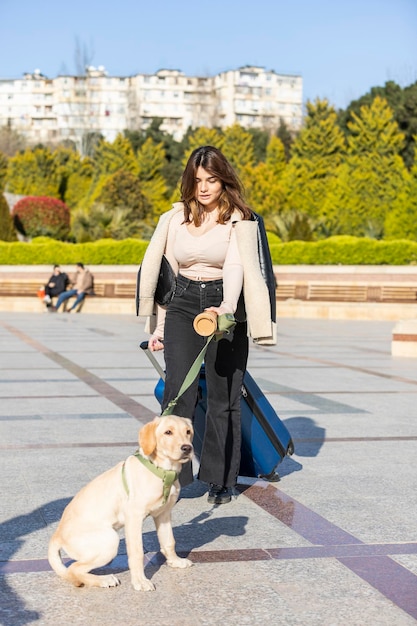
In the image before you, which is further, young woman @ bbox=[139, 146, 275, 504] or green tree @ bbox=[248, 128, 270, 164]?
green tree @ bbox=[248, 128, 270, 164]

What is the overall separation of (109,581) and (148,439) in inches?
21.1

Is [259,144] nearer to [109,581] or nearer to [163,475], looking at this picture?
[163,475]

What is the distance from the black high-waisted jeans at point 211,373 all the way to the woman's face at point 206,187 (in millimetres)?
394

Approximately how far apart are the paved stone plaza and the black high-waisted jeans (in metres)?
0.22

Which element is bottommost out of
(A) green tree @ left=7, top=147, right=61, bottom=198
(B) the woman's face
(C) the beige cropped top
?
(C) the beige cropped top

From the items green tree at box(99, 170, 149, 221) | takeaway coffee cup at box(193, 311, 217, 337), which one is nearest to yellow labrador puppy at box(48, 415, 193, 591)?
takeaway coffee cup at box(193, 311, 217, 337)

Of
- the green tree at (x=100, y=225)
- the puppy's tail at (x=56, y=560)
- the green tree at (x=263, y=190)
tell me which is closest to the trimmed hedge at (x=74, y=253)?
the green tree at (x=100, y=225)

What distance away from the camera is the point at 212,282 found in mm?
4770

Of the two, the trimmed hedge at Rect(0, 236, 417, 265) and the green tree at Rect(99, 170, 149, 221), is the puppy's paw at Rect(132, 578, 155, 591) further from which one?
the green tree at Rect(99, 170, 149, 221)

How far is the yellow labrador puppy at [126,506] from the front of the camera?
3.59 metres

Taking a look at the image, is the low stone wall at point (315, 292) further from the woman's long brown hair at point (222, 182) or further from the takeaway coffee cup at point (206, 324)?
the takeaway coffee cup at point (206, 324)

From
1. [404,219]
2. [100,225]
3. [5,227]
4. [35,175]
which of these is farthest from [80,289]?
[35,175]

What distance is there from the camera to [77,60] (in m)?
78.9

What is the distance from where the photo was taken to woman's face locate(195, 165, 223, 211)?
4754 millimetres
